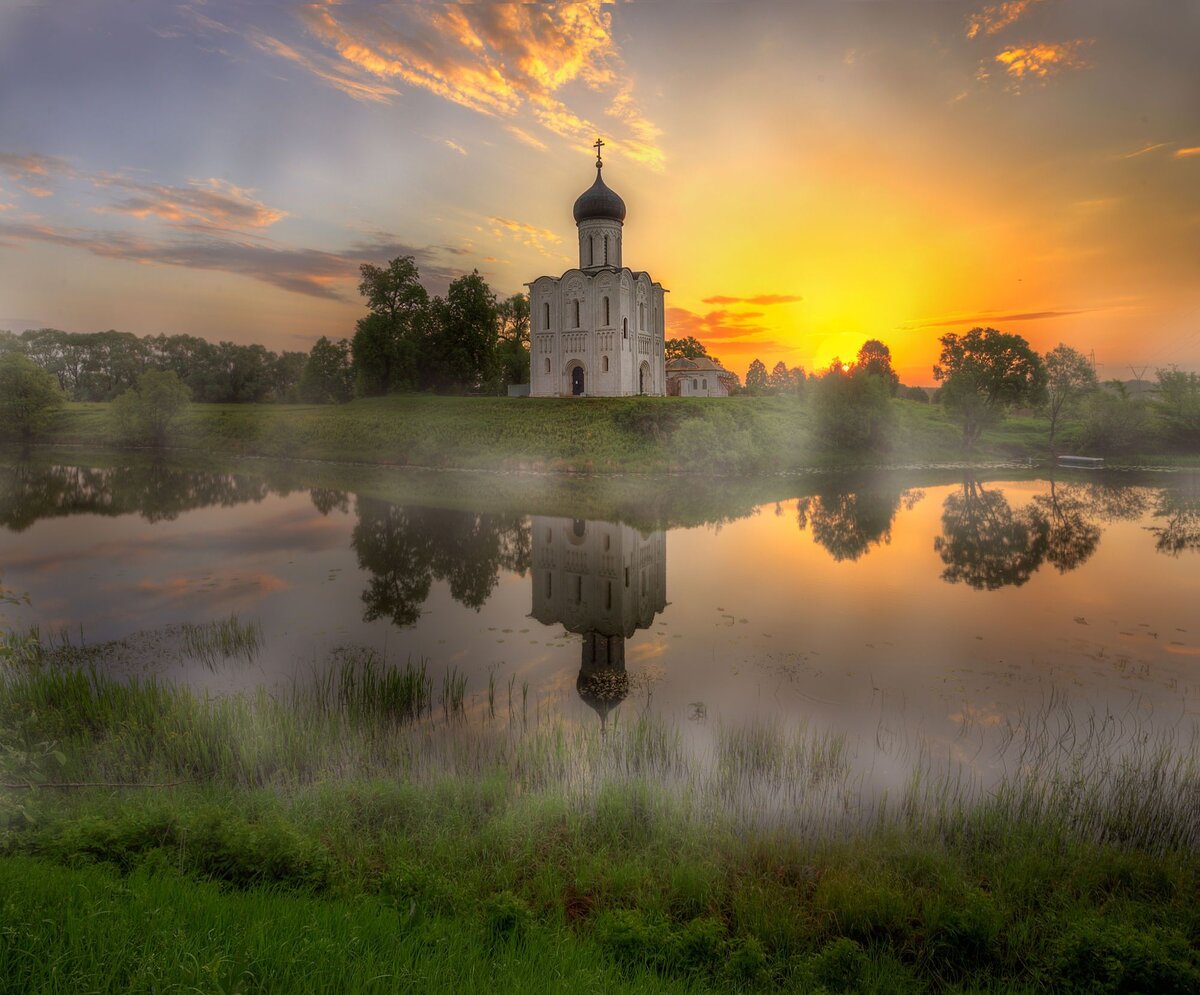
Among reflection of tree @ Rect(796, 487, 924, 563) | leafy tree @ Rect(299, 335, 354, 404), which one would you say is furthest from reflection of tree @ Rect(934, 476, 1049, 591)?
leafy tree @ Rect(299, 335, 354, 404)

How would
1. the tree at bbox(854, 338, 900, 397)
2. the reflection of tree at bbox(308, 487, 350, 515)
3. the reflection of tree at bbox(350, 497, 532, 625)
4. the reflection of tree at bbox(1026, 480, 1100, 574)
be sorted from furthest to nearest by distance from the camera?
the tree at bbox(854, 338, 900, 397)
the reflection of tree at bbox(308, 487, 350, 515)
the reflection of tree at bbox(1026, 480, 1100, 574)
the reflection of tree at bbox(350, 497, 532, 625)

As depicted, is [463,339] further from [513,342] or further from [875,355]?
[875,355]

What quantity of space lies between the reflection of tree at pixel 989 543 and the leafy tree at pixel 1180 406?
29.4m

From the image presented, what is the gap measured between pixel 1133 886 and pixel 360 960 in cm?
655

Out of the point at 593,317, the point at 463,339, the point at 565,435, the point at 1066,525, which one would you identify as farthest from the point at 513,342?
the point at 1066,525

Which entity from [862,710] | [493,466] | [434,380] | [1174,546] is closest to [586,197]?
[434,380]

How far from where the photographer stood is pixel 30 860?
5.09 metres

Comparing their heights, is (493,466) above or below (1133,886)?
above

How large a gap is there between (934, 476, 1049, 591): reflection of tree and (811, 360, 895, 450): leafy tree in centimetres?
1857

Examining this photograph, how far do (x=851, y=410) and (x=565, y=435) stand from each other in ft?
70.7

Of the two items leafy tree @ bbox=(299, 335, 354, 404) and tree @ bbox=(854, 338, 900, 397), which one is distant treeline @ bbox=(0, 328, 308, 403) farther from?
tree @ bbox=(854, 338, 900, 397)

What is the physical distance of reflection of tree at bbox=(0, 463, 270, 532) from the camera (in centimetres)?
2684

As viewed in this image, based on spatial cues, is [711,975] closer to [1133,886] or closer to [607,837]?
[607,837]

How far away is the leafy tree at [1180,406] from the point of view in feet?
157
